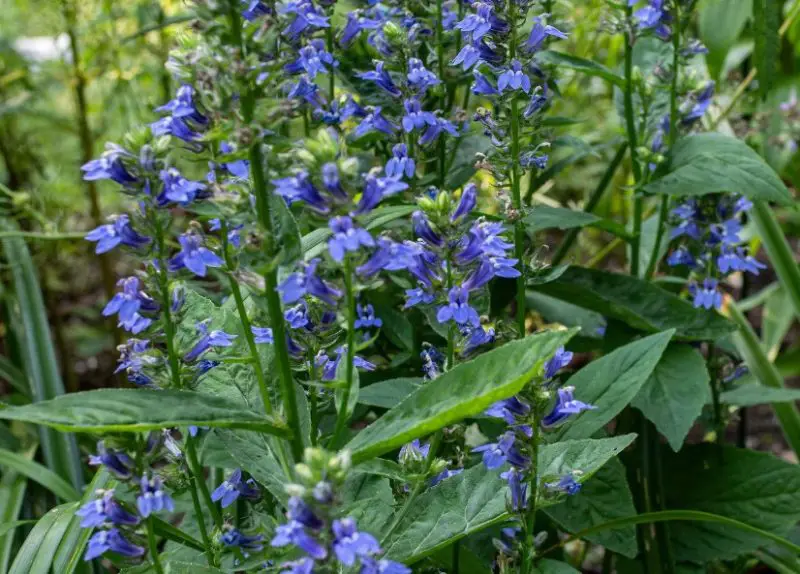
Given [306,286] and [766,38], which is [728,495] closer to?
[766,38]

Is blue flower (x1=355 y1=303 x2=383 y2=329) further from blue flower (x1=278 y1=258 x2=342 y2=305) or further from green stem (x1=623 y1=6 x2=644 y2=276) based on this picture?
green stem (x1=623 y1=6 x2=644 y2=276)

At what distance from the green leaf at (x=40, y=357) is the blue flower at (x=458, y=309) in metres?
1.28

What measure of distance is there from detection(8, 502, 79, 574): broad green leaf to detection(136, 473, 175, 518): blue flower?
0.55 m

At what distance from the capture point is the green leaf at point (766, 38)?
80.9 inches

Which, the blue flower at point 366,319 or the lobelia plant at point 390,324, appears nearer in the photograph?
the lobelia plant at point 390,324

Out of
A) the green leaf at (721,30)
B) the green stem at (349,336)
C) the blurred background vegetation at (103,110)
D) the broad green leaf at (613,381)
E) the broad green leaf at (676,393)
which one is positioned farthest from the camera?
the blurred background vegetation at (103,110)

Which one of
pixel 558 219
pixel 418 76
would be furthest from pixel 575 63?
pixel 418 76

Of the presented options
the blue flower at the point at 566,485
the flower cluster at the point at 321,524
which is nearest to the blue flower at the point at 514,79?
the blue flower at the point at 566,485

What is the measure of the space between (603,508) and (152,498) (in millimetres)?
921

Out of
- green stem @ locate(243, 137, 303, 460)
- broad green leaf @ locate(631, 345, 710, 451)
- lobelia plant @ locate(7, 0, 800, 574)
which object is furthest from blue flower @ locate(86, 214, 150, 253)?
broad green leaf @ locate(631, 345, 710, 451)

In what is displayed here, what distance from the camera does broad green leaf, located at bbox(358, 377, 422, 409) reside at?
157 centimetres

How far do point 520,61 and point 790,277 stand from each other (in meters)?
1.34

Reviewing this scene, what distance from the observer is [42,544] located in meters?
1.58

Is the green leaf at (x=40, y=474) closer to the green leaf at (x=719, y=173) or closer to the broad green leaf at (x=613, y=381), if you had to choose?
the broad green leaf at (x=613, y=381)
